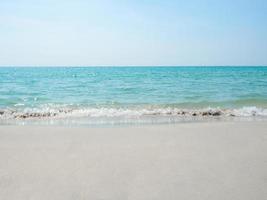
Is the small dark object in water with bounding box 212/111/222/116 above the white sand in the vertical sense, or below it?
below

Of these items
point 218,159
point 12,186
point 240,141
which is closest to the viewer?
point 12,186

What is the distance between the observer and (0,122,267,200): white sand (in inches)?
137

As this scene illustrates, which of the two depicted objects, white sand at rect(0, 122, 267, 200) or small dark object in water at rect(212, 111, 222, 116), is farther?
small dark object in water at rect(212, 111, 222, 116)

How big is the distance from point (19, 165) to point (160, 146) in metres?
2.50

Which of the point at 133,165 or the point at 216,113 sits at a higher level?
the point at 133,165

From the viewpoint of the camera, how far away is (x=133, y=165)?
4406mm

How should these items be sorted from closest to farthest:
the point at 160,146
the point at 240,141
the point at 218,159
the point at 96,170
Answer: the point at 96,170
the point at 218,159
the point at 160,146
the point at 240,141

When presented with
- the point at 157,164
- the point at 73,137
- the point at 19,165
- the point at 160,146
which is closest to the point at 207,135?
the point at 160,146

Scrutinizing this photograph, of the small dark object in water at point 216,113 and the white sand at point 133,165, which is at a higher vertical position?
the white sand at point 133,165

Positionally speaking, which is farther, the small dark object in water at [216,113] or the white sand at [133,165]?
the small dark object in water at [216,113]

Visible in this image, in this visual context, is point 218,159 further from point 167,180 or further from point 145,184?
point 145,184

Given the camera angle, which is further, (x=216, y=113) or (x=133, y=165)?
(x=216, y=113)

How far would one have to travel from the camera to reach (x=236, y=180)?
3.82 meters

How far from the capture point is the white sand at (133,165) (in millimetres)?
3492
